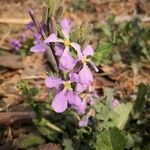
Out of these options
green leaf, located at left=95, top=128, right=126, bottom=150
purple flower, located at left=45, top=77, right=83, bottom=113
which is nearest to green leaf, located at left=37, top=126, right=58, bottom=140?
green leaf, located at left=95, top=128, right=126, bottom=150

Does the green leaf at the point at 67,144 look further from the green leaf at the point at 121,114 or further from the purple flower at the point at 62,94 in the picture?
the purple flower at the point at 62,94

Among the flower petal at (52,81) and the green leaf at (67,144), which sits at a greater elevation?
the flower petal at (52,81)

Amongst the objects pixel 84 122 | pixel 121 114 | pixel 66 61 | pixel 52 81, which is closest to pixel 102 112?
pixel 84 122

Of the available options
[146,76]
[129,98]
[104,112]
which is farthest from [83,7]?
[104,112]

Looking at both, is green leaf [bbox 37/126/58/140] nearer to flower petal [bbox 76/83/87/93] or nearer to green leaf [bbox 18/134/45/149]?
green leaf [bbox 18/134/45/149]

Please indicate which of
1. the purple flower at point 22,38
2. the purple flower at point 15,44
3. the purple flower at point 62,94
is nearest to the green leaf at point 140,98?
the purple flower at point 62,94

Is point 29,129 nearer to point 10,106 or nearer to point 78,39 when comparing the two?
point 10,106
